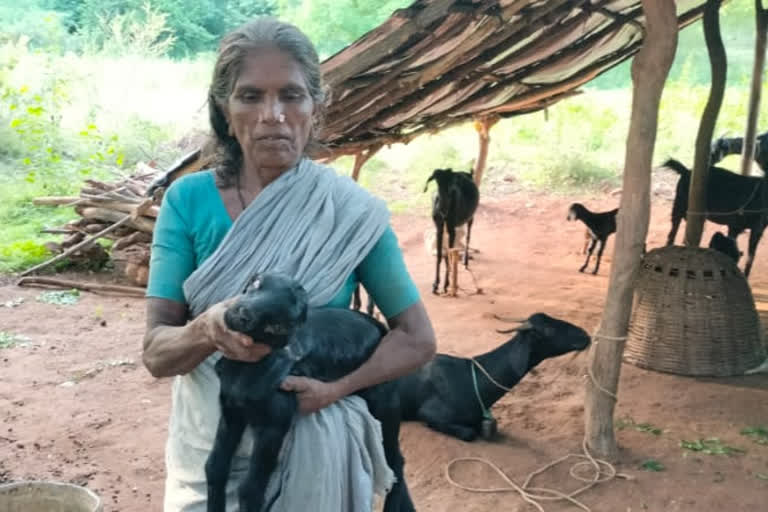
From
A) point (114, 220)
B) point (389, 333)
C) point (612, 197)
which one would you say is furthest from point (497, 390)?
point (612, 197)

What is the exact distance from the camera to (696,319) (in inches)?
208

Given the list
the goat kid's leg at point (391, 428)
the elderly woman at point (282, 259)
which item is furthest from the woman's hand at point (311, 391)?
the goat kid's leg at point (391, 428)

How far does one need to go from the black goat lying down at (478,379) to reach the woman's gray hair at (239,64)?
9.71ft

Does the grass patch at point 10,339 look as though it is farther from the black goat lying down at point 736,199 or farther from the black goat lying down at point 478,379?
the black goat lying down at point 736,199

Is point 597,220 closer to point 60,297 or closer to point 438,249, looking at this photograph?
point 438,249

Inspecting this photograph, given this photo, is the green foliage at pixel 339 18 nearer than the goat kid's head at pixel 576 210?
No

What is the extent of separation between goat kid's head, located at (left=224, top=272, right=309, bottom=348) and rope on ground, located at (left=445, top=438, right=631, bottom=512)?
104 inches

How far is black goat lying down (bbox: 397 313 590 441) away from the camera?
173 inches

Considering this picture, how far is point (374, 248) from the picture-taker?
166 centimetres

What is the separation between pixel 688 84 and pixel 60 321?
1373 centimetres

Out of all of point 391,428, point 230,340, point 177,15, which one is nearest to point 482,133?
point 391,428

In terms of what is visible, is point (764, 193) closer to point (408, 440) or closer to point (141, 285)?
point (408, 440)

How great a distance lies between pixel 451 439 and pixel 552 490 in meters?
0.78

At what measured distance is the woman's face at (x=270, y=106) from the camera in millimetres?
1598
